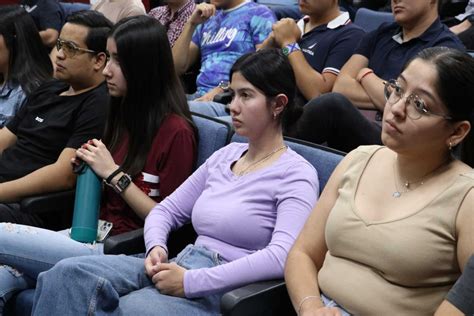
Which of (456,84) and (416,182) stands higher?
(456,84)

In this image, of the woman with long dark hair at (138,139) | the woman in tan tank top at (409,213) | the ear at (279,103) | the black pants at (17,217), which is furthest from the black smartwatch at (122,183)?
the woman in tan tank top at (409,213)

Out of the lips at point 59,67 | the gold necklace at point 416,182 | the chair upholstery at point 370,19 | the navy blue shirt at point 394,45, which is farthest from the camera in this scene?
the chair upholstery at point 370,19

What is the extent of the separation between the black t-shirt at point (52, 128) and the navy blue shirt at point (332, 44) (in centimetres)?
93

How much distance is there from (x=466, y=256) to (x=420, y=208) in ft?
0.47

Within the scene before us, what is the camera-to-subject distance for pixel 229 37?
3256mm

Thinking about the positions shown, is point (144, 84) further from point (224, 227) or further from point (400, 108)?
point (400, 108)

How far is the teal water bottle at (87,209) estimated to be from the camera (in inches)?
80.7

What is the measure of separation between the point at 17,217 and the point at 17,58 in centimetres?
79

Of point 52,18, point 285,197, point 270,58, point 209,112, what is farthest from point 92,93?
point 52,18

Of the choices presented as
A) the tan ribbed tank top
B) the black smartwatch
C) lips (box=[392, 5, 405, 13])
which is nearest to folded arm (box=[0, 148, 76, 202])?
the black smartwatch

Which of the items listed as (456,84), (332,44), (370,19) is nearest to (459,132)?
(456,84)

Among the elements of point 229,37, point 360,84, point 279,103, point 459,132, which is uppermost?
point 459,132

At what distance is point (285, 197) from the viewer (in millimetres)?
1765

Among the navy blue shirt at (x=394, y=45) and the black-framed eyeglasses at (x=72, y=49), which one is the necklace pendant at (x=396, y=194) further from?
Answer: the black-framed eyeglasses at (x=72, y=49)
